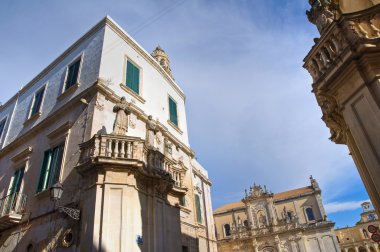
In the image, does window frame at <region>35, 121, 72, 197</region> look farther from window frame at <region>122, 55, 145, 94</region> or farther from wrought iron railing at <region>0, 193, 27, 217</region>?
window frame at <region>122, 55, 145, 94</region>

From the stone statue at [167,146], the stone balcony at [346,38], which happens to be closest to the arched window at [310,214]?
the stone statue at [167,146]

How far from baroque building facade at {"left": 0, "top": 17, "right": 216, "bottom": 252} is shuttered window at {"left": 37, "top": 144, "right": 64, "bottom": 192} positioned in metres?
0.04

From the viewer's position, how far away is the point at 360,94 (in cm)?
570

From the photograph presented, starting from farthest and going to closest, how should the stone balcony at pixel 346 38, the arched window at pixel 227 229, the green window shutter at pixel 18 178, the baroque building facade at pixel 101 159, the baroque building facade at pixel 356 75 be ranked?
1. the arched window at pixel 227 229
2. the green window shutter at pixel 18 178
3. the baroque building facade at pixel 101 159
4. the stone balcony at pixel 346 38
5. the baroque building facade at pixel 356 75

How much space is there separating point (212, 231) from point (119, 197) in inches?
372

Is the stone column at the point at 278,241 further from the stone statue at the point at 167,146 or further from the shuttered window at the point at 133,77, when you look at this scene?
the shuttered window at the point at 133,77

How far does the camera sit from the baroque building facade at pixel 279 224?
4306 centimetres

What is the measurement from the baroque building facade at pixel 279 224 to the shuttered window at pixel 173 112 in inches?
1417

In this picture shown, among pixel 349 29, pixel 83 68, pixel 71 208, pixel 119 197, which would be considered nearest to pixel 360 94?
pixel 349 29

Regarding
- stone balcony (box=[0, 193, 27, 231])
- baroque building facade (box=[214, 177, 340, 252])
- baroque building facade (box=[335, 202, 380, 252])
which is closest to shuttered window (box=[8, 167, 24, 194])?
stone balcony (box=[0, 193, 27, 231])

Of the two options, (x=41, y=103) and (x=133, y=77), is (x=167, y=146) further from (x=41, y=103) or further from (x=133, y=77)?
(x=41, y=103)

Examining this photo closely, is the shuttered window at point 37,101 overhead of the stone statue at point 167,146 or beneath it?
overhead

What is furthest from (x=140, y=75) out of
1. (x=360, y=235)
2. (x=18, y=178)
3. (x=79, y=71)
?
(x=360, y=235)

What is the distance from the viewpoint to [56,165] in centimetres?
1076
